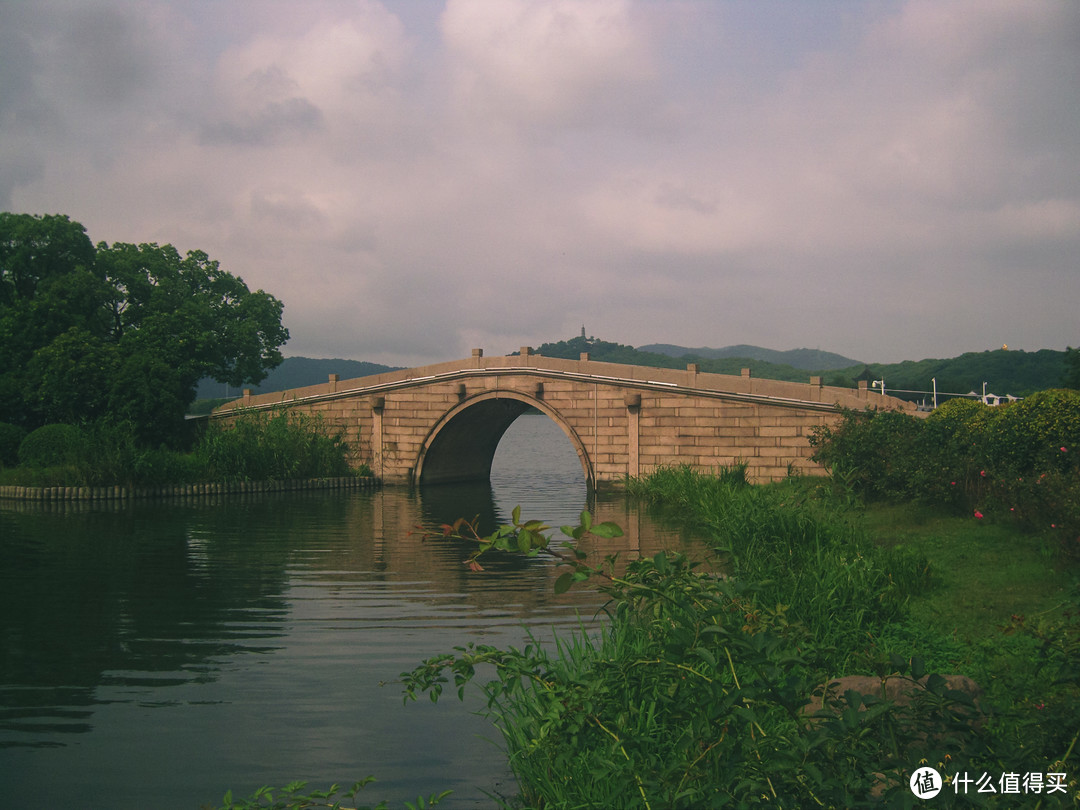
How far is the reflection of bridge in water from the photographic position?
21.2 meters

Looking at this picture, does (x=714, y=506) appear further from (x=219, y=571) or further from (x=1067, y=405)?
(x=219, y=571)

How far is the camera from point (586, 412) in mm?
24062

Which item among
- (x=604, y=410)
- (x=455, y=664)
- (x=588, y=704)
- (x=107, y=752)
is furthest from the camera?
(x=604, y=410)

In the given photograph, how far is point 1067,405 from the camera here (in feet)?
36.8

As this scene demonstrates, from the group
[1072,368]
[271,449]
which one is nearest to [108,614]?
[271,449]

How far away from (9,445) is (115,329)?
9.13 metres

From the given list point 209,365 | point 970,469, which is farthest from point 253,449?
point 970,469

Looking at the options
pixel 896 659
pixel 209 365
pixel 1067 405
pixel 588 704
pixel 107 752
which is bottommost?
pixel 107 752

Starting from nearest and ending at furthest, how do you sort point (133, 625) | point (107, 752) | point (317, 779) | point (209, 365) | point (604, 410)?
point (317, 779) < point (107, 752) < point (133, 625) < point (604, 410) < point (209, 365)

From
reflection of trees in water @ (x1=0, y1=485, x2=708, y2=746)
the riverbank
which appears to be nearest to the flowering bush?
reflection of trees in water @ (x1=0, y1=485, x2=708, y2=746)

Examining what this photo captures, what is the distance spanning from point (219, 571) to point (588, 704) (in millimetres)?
9015

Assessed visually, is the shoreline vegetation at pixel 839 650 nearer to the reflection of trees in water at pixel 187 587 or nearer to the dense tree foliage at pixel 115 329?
the reflection of trees in water at pixel 187 587

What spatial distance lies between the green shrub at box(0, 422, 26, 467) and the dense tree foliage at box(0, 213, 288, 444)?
109 cm

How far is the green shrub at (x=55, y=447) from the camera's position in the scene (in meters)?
20.3
